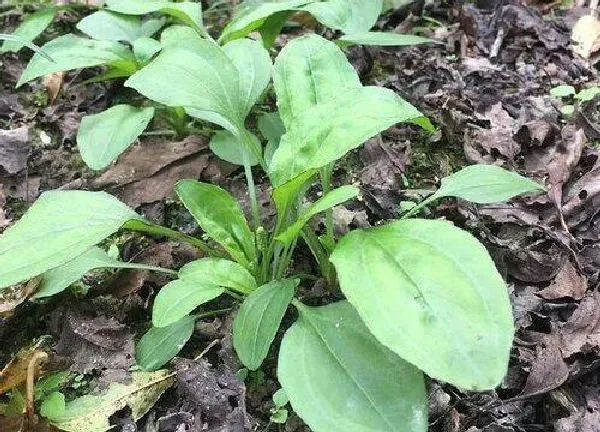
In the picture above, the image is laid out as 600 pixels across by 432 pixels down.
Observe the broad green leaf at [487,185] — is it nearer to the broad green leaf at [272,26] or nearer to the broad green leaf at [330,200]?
the broad green leaf at [330,200]

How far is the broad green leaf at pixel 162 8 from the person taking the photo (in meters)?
2.11

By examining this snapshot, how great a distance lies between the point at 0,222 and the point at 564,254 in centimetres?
154

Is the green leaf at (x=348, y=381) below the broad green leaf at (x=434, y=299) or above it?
below

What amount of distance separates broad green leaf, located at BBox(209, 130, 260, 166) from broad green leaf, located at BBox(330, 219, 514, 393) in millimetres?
831

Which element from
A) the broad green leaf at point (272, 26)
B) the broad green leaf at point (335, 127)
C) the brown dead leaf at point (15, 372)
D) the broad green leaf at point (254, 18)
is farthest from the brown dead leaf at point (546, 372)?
the broad green leaf at point (272, 26)

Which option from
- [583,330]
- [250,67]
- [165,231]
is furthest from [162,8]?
[583,330]

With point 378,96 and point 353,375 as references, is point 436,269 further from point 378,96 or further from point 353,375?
point 378,96

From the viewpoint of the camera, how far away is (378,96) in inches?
53.1

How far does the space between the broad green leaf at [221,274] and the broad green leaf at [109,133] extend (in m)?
0.57

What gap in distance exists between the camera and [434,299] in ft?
3.59

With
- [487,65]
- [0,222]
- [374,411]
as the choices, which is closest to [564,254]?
[374,411]

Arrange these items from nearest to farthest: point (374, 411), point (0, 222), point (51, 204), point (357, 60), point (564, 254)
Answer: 1. point (374, 411)
2. point (51, 204)
3. point (564, 254)
4. point (0, 222)
5. point (357, 60)

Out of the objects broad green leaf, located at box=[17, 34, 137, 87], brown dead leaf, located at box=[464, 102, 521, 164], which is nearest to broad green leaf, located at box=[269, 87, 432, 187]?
brown dead leaf, located at box=[464, 102, 521, 164]

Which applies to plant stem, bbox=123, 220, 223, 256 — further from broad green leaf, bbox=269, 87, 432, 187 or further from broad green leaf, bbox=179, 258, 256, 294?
broad green leaf, bbox=269, 87, 432, 187
